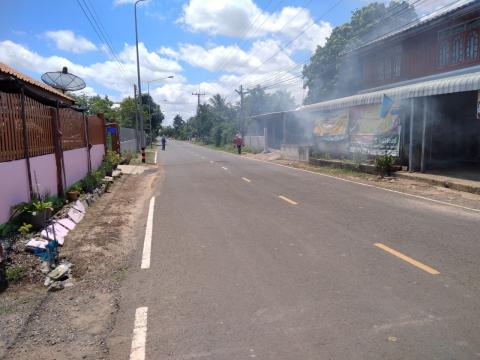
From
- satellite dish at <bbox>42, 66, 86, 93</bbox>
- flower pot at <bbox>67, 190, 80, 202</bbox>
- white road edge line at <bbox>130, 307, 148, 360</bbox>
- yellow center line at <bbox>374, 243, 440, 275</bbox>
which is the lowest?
white road edge line at <bbox>130, 307, 148, 360</bbox>

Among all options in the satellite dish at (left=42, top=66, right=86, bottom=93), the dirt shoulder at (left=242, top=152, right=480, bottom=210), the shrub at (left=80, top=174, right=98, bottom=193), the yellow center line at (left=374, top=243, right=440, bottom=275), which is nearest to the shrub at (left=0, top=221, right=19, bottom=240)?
the shrub at (left=80, top=174, right=98, bottom=193)

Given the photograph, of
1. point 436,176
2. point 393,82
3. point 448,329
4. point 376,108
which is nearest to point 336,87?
point 393,82

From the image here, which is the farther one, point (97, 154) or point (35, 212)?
point (97, 154)

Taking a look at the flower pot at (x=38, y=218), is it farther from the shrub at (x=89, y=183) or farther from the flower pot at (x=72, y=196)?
the shrub at (x=89, y=183)

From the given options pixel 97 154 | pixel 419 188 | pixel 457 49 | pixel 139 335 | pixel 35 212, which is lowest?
pixel 419 188

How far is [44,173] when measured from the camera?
963 centimetres

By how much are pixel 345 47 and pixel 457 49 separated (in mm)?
20796

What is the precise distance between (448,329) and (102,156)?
17896 millimetres

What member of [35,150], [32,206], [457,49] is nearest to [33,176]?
[35,150]

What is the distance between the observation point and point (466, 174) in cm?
1533

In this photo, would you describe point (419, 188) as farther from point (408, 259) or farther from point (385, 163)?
point (408, 259)

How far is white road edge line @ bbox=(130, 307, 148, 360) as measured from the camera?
371 cm

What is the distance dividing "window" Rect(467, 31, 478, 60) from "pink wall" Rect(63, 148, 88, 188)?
1694 cm

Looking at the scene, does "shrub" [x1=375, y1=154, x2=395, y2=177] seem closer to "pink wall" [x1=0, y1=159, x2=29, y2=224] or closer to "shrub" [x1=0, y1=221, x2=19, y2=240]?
"pink wall" [x1=0, y1=159, x2=29, y2=224]
